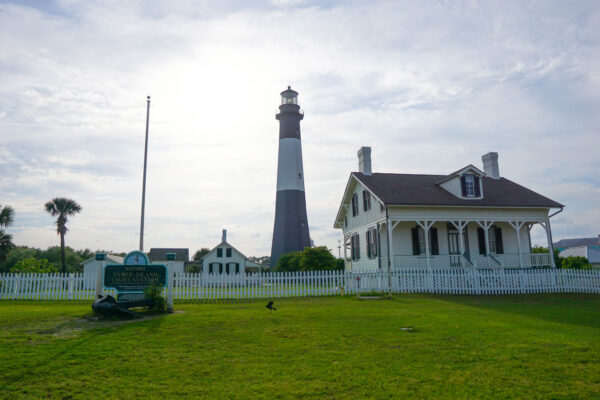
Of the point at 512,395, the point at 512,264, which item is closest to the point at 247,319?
the point at 512,395

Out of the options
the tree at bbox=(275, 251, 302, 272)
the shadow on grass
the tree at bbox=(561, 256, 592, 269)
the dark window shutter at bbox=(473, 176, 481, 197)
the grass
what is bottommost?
the shadow on grass

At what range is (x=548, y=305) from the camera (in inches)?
609

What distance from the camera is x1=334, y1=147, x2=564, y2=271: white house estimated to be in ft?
75.6

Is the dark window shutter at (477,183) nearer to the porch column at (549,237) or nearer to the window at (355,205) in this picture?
the porch column at (549,237)

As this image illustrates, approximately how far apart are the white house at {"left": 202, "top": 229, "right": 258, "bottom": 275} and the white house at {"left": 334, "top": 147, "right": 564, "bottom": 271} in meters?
22.0

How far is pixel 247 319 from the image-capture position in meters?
10.6

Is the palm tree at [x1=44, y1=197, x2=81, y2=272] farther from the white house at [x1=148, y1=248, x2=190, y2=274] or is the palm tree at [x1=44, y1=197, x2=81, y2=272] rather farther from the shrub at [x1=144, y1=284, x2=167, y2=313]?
the shrub at [x1=144, y1=284, x2=167, y2=313]

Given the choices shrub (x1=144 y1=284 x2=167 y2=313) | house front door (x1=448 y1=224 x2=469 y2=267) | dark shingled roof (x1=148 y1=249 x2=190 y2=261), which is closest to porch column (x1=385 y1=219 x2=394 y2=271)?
house front door (x1=448 y1=224 x2=469 y2=267)

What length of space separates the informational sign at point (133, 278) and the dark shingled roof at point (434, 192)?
12858 mm

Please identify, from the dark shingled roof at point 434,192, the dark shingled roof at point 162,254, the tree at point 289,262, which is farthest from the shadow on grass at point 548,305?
the dark shingled roof at point 162,254

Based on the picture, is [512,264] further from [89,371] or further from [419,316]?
[89,371]

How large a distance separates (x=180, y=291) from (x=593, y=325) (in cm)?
1390

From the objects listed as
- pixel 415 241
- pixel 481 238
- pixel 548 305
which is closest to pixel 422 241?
pixel 415 241

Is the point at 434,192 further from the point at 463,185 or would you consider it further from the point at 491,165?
the point at 491,165
